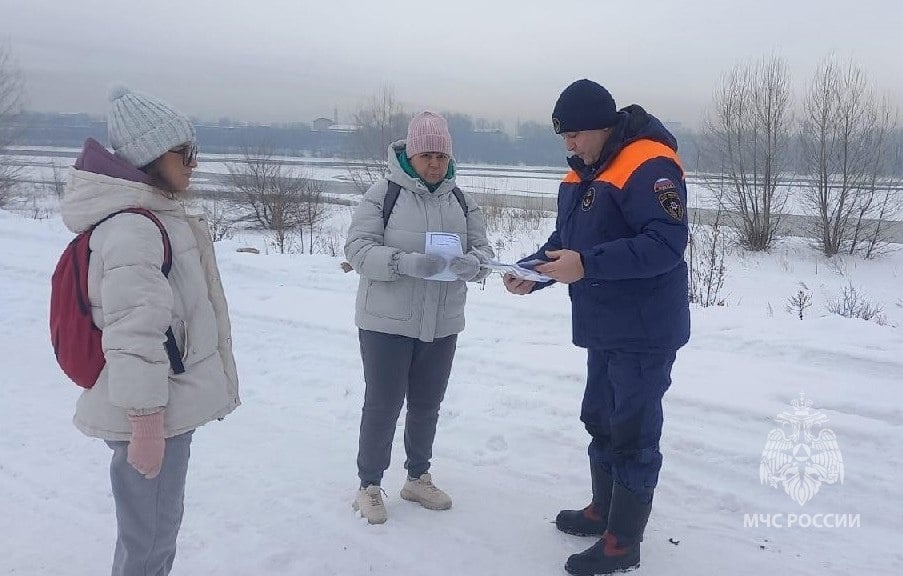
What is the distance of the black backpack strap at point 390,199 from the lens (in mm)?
2930

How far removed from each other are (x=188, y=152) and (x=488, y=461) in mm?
2370

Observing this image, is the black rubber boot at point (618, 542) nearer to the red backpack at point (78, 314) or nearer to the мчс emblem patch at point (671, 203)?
the мчс emblem patch at point (671, 203)

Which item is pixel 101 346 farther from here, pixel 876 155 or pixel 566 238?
pixel 876 155

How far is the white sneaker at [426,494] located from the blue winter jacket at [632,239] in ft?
3.55

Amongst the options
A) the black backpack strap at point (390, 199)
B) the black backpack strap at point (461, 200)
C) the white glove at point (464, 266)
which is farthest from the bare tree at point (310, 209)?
the white glove at point (464, 266)

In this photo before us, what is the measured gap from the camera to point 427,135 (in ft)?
9.34

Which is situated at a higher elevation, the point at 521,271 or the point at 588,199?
the point at 588,199

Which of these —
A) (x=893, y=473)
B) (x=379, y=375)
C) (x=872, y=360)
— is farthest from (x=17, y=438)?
(x=872, y=360)

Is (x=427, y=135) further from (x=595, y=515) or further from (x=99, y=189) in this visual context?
(x=595, y=515)

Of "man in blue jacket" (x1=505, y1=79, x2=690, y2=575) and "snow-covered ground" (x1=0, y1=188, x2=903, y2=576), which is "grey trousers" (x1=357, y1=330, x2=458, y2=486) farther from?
"man in blue jacket" (x1=505, y1=79, x2=690, y2=575)

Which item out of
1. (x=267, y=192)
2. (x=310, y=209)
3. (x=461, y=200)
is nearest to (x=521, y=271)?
(x=461, y=200)

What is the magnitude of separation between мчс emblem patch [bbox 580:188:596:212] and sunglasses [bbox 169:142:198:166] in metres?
1.45

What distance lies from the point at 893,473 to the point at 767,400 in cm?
87


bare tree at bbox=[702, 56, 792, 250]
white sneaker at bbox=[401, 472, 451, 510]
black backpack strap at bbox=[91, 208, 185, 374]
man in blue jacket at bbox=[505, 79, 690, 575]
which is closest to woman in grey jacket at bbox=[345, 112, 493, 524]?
white sneaker at bbox=[401, 472, 451, 510]
